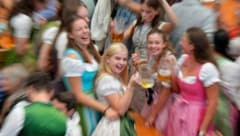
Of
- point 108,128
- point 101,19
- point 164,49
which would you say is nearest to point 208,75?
point 164,49

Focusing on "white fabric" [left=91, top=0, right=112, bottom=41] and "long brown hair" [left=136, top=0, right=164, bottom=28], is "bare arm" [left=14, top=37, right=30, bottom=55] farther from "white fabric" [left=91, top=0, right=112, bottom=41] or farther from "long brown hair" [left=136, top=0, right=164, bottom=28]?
"white fabric" [left=91, top=0, right=112, bottom=41]

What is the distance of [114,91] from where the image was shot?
3.91m

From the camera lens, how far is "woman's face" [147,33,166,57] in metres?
4.27

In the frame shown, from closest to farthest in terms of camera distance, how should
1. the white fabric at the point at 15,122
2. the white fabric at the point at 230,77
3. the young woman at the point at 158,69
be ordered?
1. the white fabric at the point at 15,122
2. the white fabric at the point at 230,77
3. the young woman at the point at 158,69

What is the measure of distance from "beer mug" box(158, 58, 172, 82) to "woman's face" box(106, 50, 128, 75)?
1.17 ft

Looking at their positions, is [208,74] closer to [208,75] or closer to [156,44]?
[208,75]

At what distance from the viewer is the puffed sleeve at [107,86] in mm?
3914

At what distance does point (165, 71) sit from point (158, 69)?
7 cm

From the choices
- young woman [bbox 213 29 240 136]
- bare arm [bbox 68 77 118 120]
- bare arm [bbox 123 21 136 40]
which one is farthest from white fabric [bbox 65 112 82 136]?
bare arm [bbox 123 21 136 40]

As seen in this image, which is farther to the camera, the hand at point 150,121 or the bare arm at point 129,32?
the bare arm at point 129,32

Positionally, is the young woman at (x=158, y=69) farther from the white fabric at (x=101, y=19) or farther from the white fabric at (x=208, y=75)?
the white fabric at (x=101, y=19)

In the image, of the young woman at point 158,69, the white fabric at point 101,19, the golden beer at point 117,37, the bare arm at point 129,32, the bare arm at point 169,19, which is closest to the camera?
the young woman at point 158,69

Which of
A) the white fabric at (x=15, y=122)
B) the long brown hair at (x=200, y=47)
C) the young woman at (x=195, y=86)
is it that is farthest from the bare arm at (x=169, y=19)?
the white fabric at (x=15, y=122)

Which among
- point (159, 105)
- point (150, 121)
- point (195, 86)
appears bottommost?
point (150, 121)
